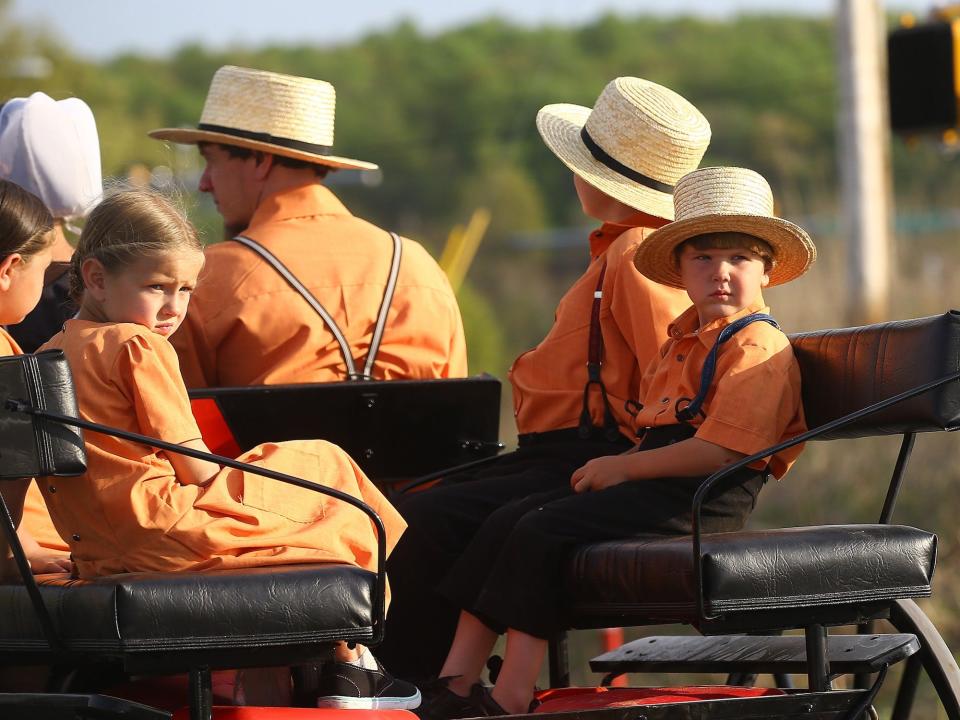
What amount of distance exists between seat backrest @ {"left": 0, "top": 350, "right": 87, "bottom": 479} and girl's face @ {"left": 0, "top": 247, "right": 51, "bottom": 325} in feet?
1.55

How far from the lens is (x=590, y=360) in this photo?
4.10 meters

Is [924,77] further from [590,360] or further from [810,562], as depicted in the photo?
[810,562]

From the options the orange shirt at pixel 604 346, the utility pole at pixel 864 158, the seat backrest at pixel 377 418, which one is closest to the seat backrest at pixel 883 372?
the orange shirt at pixel 604 346

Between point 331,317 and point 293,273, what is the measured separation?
16 cm

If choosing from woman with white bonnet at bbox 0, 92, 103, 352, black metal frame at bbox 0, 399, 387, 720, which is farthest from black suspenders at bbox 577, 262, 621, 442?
woman with white bonnet at bbox 0, 92, 103, 352

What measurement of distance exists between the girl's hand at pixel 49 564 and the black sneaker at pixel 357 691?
1.92 ft

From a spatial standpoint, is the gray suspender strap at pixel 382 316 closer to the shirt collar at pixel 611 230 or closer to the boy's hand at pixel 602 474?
the shirt collar at pixel 611 230

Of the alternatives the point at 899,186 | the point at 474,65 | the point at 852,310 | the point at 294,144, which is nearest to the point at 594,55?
the point at 474,65

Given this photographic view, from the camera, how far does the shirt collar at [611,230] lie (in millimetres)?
4281

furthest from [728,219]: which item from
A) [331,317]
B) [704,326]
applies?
[331,317]

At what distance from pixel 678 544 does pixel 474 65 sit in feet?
135

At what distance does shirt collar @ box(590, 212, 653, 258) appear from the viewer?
428 cm

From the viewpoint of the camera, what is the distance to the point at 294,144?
15.6 ft

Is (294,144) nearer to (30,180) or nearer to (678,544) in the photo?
(30,180)
